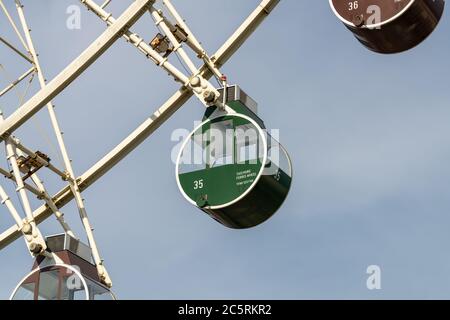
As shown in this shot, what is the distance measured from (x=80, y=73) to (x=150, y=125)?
194 cm

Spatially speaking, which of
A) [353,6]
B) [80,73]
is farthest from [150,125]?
[353,6]

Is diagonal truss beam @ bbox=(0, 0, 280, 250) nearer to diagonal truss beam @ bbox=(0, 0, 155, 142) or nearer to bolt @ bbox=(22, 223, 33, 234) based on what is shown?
bolt @ bbox=(22, 223, 33, 234)

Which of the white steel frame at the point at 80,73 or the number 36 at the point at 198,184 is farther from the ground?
the white steel frame at the point at 80,73

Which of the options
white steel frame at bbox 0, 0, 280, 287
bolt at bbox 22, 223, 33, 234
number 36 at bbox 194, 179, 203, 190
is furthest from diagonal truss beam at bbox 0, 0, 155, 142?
number 36 at bbox 194, 179, 203, 190

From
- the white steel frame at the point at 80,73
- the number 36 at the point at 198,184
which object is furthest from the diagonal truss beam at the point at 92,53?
the number 36 at the point at 198,184

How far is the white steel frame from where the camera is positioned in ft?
72.7

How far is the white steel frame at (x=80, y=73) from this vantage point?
72.7 ft

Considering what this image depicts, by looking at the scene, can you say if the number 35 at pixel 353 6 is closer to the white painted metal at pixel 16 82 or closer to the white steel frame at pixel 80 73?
the white steel frame at pixel 80 73

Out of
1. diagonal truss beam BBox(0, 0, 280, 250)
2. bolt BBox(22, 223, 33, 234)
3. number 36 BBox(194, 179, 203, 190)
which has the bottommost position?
number 36 BBox(194, 179, 203, 190)

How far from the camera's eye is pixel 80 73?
22453 millimetres

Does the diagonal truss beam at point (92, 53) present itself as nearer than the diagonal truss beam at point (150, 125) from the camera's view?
Yes

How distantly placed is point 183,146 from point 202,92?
1.39 m

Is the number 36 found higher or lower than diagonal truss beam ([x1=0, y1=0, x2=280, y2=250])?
lower
